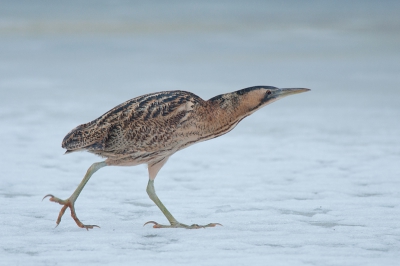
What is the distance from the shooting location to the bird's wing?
198 inches

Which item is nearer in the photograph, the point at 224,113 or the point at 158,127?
the point at 158,127

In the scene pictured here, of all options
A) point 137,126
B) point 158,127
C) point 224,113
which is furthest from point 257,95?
point 137,126

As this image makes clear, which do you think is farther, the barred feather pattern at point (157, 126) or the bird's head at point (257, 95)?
the bird's head at point (257, 95)

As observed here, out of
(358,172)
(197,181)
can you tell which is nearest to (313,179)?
(358,172)

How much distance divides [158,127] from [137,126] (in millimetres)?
146

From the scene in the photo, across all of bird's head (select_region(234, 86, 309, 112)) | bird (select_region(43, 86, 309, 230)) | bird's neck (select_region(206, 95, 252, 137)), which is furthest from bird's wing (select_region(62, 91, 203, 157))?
bird's head (select_region(234, 86, 309, 112))

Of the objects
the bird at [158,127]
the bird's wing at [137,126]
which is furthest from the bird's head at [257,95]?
the bird's wing at [137,126]

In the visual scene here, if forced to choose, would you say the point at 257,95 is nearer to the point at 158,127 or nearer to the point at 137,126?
the point at 158,127

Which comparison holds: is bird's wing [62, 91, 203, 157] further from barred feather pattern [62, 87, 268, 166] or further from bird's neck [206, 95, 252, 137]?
bird's neck [206, 95, 252, 137]

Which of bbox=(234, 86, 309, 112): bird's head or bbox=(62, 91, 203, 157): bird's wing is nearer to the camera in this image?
bbox=(62, 91, 203, 157): bird's wing

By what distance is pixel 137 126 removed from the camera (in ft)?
16.6

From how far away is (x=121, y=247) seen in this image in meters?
4.56

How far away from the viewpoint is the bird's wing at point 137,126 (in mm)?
5027

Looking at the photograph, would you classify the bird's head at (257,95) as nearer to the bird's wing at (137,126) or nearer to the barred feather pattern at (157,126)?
the barred feather pattern at (157,126)
